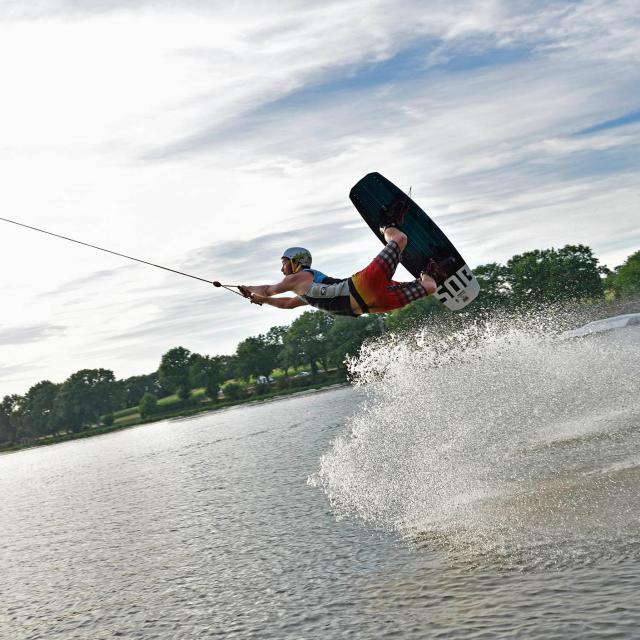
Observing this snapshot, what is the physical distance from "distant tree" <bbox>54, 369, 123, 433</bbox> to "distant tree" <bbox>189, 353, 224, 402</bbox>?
35800 mm

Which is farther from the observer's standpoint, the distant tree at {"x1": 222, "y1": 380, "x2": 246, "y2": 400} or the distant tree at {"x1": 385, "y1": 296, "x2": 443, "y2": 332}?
the distant tree at {"x1": 222, "y1": 380, "x2": 246, "y2": 400}

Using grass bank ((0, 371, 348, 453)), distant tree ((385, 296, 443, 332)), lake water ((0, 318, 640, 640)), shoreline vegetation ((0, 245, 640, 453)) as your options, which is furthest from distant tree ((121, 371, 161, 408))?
lake water ((0, 318, 640, 640))

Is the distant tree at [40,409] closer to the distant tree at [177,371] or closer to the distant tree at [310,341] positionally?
the distant tree at [177,371]

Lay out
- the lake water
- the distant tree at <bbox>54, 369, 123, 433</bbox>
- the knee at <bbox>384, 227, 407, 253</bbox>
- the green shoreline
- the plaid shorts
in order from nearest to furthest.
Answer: the lake water, the plaid shorts, the knee at <bbox>384, 227, 407, 253</bbox>, the green shoreline, the distant tree at <bbox>54, 369, 123, 433</bbox>

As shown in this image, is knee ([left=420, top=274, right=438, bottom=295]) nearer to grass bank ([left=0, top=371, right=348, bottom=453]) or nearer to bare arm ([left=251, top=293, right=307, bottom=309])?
bare arm ([left=251, top=293, right=307, bottom=309])

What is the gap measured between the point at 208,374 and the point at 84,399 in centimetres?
4193

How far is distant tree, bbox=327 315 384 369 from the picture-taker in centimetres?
9519

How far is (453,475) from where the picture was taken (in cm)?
1551

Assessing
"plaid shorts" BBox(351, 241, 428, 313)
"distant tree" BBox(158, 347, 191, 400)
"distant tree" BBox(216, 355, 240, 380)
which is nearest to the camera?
"plaid shorts" BBox(351, 241, 428, 313)

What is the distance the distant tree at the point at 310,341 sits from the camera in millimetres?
106938

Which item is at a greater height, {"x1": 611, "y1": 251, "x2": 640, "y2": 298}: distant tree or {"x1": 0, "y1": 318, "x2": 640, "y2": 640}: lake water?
{"x1": 611, "y1": 251, "x2": 640, "y2": 298}: distant tree

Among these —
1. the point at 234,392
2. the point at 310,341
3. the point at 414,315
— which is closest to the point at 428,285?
the point at 414,315

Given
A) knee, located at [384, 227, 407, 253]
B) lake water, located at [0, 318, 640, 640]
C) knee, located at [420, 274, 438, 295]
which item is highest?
knee, located at [384, 227, 407, 253]

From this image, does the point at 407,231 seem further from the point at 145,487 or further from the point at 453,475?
the point at 145,487
